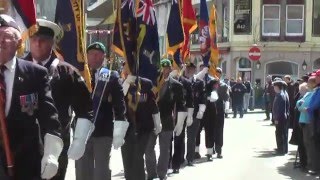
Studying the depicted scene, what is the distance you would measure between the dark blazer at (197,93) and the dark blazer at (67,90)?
6846 millimetres

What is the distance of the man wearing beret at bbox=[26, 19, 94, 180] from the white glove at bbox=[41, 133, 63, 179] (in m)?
1.29

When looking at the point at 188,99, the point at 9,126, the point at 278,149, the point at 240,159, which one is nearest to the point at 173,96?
the point at 188,99

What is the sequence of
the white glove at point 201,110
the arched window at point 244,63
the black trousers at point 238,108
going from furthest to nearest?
the arched window at point 244,63 → the black trousers at point 238,108 → the white glove at point 201,110

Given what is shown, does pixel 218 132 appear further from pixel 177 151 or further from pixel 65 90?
pixel 65 90

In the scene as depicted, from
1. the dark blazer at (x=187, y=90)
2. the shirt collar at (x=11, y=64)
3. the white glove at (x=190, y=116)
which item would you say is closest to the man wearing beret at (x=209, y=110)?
the white glove at (x=190, y=116)

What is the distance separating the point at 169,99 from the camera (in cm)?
1136

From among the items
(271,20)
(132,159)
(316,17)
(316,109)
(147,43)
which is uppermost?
(316,17)

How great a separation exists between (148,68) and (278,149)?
729 cm

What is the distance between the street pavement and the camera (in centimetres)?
1221

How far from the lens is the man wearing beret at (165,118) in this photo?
10.9 metres

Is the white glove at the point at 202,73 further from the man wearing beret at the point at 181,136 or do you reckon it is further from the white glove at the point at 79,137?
the white glove at the point at 79,137

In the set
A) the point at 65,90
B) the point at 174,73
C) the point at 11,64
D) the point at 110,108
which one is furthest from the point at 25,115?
the point at 174,73

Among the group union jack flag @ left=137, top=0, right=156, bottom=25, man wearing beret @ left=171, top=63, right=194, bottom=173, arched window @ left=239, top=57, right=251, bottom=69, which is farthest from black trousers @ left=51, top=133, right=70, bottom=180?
arched window @ left=239, top=57, right=251, bottom=69

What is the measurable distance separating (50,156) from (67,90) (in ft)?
6.07
